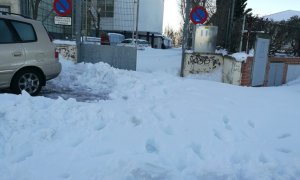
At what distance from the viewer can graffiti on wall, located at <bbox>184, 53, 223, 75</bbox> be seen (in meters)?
10.8

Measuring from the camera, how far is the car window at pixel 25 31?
6.75 meters

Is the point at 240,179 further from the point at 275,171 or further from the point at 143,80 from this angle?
the point at 143,80

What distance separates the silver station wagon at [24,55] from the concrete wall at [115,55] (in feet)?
10.2

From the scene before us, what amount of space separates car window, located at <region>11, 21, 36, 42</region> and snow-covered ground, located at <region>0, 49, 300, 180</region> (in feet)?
6.14

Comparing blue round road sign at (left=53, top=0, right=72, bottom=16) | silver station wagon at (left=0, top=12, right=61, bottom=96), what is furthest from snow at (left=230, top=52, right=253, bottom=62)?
blue round road sign at (left=53, top=0, right=72, bottom=16)

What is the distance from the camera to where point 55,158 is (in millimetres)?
4000

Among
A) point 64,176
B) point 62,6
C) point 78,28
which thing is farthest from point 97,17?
point 64,176

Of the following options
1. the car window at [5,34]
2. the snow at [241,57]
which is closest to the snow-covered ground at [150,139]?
the car window at [5,34]

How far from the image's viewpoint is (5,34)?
21.3ft

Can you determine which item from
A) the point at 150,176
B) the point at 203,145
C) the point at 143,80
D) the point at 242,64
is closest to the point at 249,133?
the point at 203,145

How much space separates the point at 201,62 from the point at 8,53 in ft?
21.5

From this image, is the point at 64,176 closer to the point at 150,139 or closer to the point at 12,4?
the point at 150,139

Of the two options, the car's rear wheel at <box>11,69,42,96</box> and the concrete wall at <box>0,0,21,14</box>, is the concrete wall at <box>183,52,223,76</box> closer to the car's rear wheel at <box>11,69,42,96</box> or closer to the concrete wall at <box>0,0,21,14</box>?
the car's rear wheel at <box>11,69,42,96</box>

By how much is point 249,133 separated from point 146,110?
1.83m
